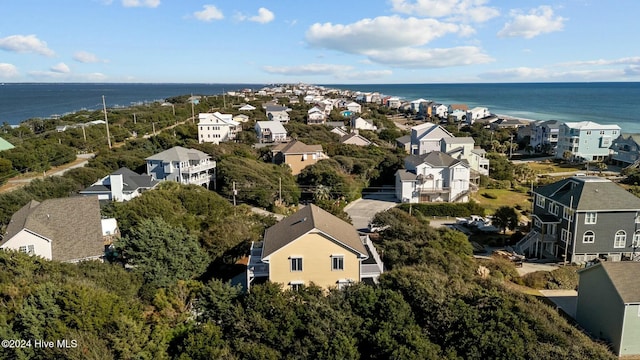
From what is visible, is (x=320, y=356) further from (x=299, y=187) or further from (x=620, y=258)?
(x=299, y=187)

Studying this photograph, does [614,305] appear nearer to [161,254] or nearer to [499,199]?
[161,254]

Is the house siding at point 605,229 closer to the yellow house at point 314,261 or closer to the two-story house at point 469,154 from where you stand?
the yellow house at point 314,261

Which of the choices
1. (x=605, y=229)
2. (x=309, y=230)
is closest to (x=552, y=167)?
(x=605, y=229)

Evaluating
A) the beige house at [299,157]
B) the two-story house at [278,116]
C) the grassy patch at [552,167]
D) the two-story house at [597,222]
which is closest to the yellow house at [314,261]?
the two-story house at [597,222]

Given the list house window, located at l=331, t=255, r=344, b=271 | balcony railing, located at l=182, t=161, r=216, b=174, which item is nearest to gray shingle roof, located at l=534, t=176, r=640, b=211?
house window, located at l=331, t=255, r=344, b=271

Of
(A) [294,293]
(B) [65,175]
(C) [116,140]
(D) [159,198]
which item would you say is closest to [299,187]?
(D) [159,198]
